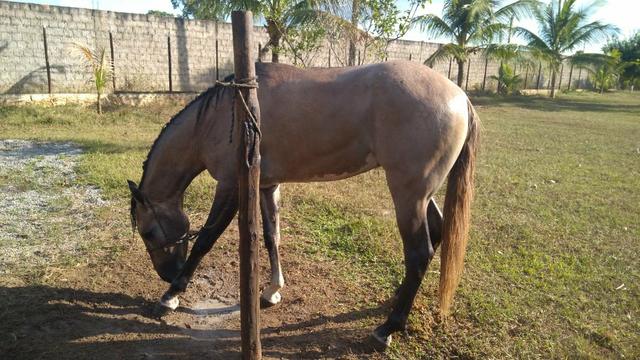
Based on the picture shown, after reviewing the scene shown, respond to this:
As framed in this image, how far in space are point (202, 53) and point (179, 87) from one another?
140 cm

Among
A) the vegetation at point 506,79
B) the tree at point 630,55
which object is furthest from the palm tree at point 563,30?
the tree at point 630,55

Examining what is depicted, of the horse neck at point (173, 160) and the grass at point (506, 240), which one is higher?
the horse neck at point (173, 160)

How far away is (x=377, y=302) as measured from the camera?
11.1 feet

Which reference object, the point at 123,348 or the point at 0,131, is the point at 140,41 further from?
the point at 123,348

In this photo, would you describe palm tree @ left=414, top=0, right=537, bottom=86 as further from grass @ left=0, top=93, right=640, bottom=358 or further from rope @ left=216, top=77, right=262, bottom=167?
rope @ left=216, top=77, right=262, bottom=167

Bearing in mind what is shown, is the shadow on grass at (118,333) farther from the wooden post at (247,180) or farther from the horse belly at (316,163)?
the horse belly at (316,163)

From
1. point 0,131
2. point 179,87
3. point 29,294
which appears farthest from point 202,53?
point 29,294

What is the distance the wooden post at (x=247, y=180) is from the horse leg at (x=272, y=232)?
3.35 ft

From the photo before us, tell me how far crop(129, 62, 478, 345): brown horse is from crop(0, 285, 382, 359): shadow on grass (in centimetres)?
26

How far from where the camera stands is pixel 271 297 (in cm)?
336

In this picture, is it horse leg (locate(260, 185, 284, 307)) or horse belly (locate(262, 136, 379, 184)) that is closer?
horse belly (locate(262, 136, 379, 184))

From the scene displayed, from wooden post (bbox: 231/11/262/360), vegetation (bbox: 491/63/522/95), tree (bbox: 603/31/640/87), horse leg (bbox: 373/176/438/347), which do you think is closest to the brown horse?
horse leg (bbox: 373/176/438/347)

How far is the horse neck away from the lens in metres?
3.16

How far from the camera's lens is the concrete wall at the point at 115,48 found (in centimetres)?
1085
